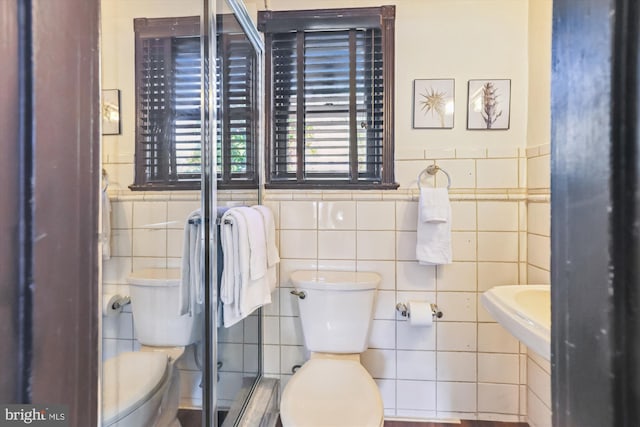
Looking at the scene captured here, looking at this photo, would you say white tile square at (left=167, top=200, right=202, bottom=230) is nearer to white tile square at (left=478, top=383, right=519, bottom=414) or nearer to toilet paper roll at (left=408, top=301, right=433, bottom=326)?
toilet paper roll at (left=408, top=301, right=433, bottom=326)

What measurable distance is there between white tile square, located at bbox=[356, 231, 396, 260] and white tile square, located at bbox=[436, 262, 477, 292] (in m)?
0.28

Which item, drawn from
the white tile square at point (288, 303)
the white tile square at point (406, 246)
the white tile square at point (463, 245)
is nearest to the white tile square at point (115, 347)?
the white tile square at point (288, 303)

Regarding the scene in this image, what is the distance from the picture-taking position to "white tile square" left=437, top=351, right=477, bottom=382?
1.57 m

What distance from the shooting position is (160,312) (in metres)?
0.98

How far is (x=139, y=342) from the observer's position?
87 cm

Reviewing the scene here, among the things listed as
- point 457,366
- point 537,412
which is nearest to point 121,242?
point 457,366

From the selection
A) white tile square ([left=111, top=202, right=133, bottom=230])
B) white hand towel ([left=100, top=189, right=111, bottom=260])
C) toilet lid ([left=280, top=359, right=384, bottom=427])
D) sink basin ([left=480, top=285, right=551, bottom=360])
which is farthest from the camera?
toilet lid ([left=280, top=359, right=384, bottom=427])

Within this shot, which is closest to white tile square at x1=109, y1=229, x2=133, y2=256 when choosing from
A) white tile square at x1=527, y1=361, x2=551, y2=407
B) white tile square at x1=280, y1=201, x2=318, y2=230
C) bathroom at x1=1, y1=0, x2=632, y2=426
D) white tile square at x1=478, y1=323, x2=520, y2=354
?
Answer: bathroom at x1=1, y1=0, x2=632, y2=426

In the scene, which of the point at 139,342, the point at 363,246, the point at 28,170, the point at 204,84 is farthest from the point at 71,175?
the point at 363,246

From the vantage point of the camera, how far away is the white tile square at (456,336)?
157 cm

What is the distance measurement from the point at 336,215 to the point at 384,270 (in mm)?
386

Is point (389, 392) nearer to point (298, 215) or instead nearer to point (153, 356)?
point (298, 215)

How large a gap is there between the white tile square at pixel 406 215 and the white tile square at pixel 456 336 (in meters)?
0.53

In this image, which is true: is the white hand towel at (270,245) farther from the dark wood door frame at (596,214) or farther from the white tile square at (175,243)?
the dark wood door frame at (596,214)
